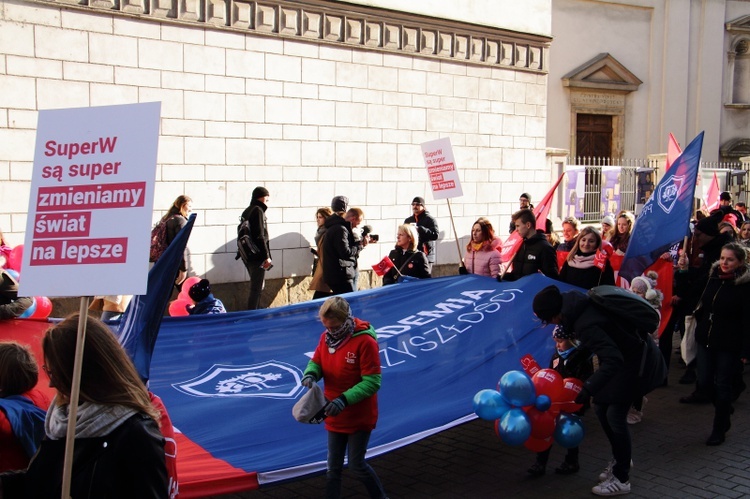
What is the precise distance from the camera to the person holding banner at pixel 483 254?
8883 mm

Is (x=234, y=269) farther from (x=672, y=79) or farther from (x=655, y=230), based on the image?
(x=672, y=79)

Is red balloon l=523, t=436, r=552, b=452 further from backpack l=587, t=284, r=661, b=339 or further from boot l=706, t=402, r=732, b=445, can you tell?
boot l=706, t=402, r=732, b=445

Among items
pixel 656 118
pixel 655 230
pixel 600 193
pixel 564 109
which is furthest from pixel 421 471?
pixel 656 118

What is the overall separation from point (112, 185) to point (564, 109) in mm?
21444

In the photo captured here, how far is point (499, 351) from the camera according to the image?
7289mm

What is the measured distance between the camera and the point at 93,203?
3.63 m

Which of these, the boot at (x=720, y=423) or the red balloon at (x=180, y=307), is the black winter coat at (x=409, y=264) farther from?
the boot at (x=720, y=423)

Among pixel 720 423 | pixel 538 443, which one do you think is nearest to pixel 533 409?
pixel 538 443

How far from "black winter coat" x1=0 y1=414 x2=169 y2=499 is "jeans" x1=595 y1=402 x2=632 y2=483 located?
383 cm

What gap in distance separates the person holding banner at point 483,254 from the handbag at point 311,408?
13.8ft

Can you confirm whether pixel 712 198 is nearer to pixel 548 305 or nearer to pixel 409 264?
pixel 409 264

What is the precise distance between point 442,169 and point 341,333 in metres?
6.15

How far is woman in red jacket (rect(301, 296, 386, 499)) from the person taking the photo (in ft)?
16.8

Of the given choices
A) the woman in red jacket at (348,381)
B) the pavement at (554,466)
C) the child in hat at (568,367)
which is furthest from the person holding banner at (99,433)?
the child in hat at (568,367)
